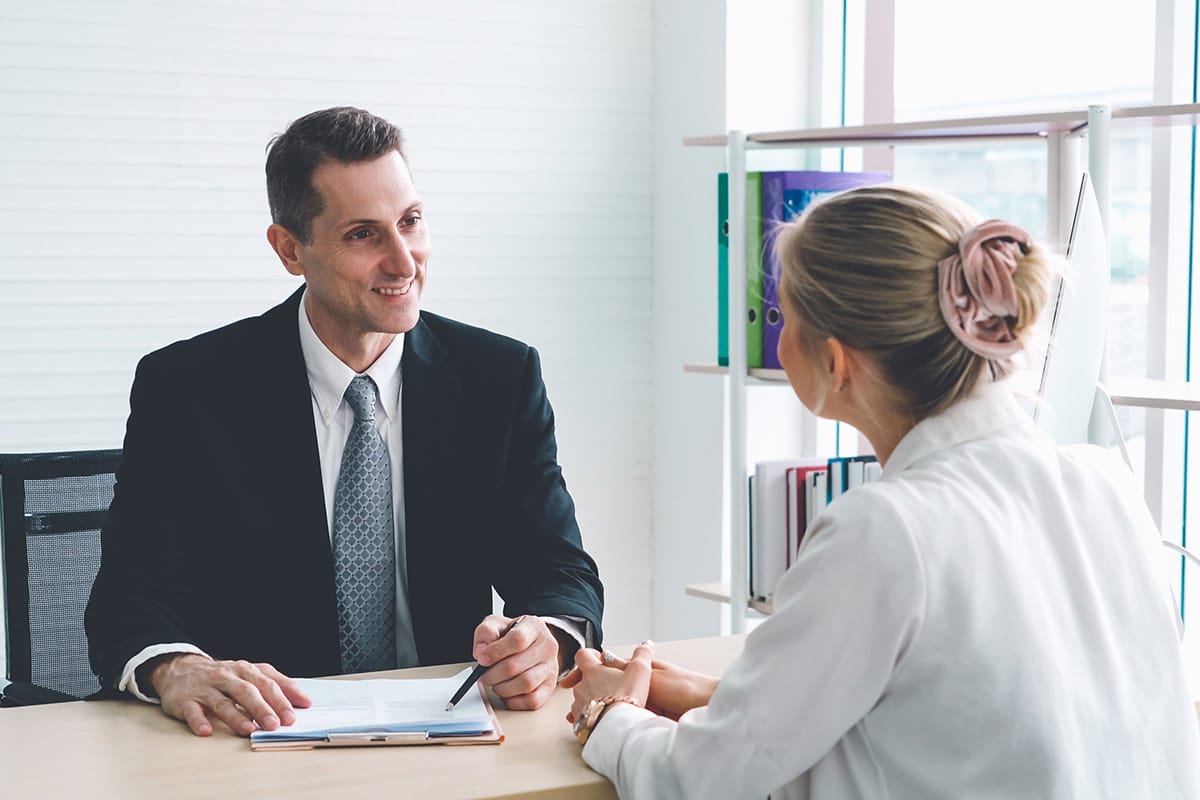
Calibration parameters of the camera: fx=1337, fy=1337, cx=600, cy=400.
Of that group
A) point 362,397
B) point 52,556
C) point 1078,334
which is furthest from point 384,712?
point 1078,334

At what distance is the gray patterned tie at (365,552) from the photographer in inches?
78.0

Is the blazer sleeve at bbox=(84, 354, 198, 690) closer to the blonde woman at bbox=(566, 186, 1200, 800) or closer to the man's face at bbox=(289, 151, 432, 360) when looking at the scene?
the man's face at bbox=(289, 151, 432, 360)

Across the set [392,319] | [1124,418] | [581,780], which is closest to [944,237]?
[581,780]

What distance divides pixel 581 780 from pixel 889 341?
0.56 m

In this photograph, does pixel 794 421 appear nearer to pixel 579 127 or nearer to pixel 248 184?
pixel 579 127

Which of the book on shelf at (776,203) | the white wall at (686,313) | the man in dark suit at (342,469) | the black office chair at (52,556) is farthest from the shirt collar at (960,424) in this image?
the white wall at (686,313)

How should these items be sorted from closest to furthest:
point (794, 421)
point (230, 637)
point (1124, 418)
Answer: point (230, 637) → point (1124, 418) → point (794, 421)

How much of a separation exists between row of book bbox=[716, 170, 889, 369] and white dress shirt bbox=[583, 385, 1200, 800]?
140cm

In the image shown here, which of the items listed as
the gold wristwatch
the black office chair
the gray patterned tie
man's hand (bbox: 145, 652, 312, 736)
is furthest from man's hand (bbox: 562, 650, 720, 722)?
the black office chair

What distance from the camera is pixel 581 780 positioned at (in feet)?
4.58

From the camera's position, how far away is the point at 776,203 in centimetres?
266

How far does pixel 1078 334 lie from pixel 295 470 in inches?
44.5

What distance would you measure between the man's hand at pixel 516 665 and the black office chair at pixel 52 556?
919 mm

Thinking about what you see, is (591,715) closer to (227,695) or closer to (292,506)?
(227,695)
